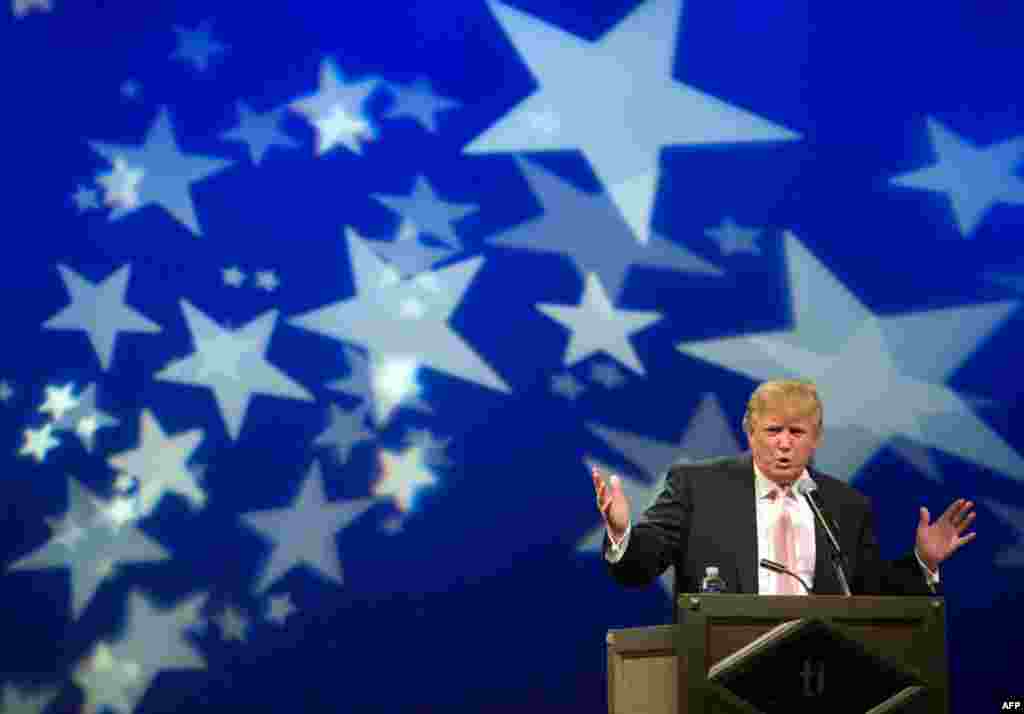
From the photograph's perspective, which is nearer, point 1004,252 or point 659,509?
point 659,509

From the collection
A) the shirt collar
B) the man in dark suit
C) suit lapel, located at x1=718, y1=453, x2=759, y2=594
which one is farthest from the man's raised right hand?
the shirt collar

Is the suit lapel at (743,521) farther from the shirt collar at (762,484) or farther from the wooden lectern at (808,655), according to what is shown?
the wooden lectern at (808,655)

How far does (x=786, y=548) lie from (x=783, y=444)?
0.24 metres

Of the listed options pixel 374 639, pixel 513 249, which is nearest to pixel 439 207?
pixel 513 249

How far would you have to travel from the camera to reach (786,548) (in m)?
2.75

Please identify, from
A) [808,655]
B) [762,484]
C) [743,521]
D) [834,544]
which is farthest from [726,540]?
[808,655]

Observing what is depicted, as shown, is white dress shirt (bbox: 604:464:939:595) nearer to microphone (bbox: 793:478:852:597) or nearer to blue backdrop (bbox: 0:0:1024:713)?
microphone (bbox: 793:478:852:597)

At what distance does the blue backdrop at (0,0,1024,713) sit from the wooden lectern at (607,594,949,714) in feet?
6.48

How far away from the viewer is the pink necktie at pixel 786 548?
2693 mm

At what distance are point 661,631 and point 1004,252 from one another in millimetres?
2397

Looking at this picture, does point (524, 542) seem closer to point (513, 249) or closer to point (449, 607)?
point (449, 607)

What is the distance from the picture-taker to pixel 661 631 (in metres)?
2.21

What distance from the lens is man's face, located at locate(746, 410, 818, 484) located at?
2828 millimetres

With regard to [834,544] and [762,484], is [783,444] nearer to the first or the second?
[762,484]
